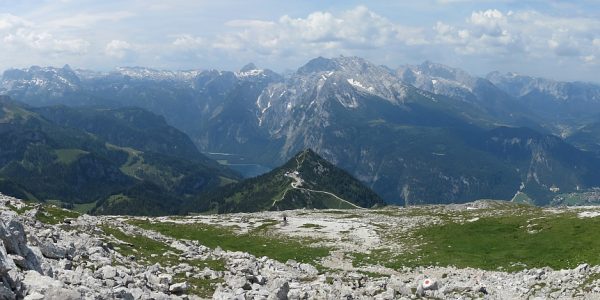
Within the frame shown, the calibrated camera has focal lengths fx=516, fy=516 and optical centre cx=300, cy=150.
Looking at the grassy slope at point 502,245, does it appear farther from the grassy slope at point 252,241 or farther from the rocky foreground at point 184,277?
the grassy slope at point 252,241

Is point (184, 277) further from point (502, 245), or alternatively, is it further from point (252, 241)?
point (252, 241)

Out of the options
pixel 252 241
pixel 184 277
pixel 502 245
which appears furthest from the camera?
pixel 252 241

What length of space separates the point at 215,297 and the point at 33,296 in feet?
40.6

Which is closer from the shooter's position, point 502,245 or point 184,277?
point 184,277

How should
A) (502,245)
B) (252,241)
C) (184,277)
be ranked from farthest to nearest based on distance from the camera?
1. (252,241)
2. (502,245)
3. (184,277)

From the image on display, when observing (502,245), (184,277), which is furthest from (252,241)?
(184,277)

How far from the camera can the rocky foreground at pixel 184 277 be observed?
23.3 metres

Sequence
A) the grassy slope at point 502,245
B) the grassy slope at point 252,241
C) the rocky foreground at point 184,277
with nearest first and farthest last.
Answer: the rocky foreground at point 184,277 < the grassy slope at point 502,245 < the grassy slope at point 252,241

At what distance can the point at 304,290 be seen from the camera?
117 feet

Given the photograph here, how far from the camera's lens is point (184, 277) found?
38.1 meters

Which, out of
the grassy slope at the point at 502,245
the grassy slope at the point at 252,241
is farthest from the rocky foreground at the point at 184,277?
the grassy slope at the point at 252,241

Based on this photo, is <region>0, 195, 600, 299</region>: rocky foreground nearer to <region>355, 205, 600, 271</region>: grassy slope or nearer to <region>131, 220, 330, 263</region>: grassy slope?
<region>355, 205, 600, 271</region>: grassy slope

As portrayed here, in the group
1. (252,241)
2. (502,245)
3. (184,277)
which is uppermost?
(184,277)

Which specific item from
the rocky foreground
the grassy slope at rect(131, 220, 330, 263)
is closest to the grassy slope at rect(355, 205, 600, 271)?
the rocky foreground
